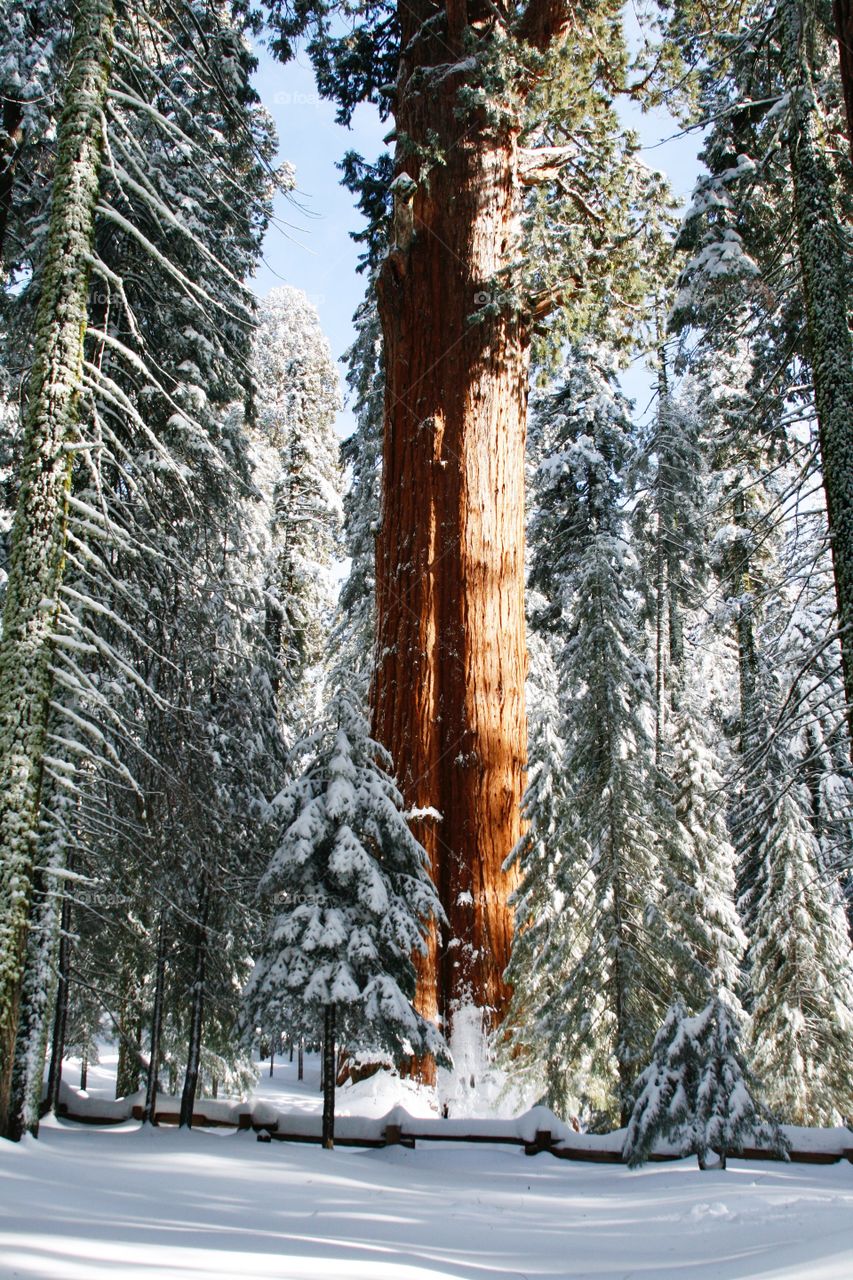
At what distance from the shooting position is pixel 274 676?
16.0 metres

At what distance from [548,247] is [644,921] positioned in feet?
22.5

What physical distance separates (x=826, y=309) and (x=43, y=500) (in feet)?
19.2

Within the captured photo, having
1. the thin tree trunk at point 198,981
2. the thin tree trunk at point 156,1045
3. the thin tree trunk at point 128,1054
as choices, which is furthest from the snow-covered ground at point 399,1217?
the thin tree trunk at point 128,1054

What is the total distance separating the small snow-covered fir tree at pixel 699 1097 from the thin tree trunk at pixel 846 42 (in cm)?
507

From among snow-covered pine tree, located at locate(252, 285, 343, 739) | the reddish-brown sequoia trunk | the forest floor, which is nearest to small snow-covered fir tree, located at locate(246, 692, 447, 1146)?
the forest floor

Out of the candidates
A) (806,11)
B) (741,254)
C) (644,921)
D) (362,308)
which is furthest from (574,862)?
(362,308)

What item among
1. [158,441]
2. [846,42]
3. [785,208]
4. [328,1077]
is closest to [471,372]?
[785,208]

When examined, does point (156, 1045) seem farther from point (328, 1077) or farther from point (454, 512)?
point (454, 512)

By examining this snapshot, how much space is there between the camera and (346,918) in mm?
6750

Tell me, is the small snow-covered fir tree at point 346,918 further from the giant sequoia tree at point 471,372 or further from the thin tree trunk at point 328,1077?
the giant sequoia tree at point 471,372

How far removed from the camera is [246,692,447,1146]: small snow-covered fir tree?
6473mm

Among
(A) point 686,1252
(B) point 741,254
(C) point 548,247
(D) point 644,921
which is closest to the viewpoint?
(A) point 686,1252

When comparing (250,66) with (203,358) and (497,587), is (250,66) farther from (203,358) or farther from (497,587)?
(497,587)

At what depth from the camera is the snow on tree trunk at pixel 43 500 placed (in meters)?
5.33
